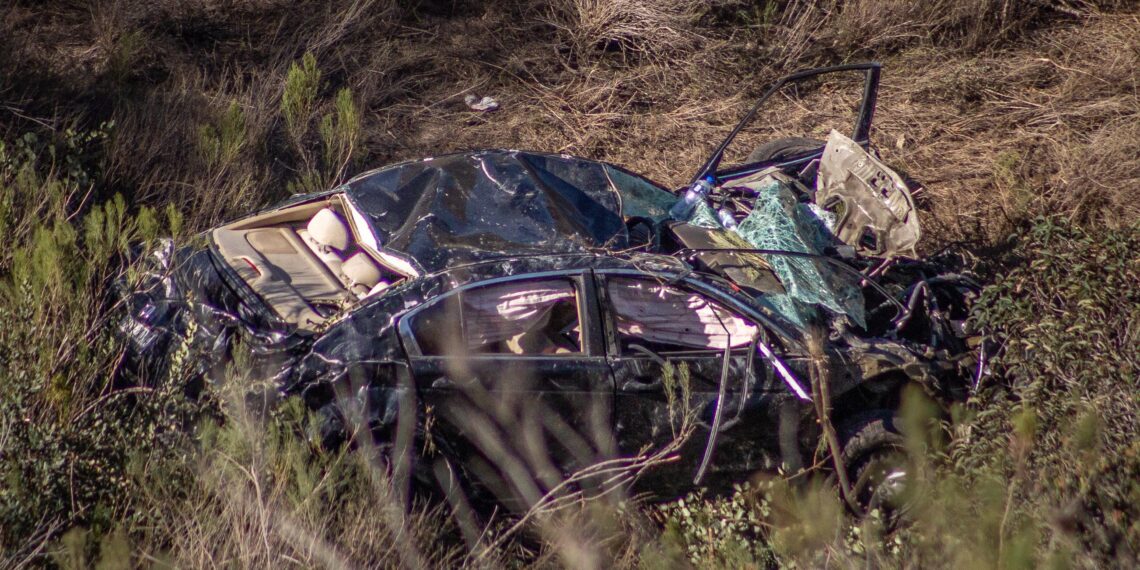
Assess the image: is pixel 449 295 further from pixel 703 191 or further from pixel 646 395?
pixel 703 191

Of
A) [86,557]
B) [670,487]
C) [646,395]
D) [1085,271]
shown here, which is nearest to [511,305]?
[646,395]

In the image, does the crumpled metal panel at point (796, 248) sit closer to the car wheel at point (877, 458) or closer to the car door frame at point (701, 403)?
the car door frame at point (701, 403)

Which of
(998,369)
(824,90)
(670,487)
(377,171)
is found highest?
(377,171)

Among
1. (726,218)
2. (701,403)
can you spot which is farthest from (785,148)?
(701,403)

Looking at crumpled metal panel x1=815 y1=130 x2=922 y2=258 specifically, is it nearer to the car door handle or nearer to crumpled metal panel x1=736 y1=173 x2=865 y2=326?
crumpled metal panel x1=736 y1=173 x2=865 y2=326

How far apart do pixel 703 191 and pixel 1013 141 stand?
4342 mm

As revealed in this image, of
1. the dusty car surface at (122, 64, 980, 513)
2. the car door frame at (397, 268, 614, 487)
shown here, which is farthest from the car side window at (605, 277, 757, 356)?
the car door frame at (397, 268, 614, 487)

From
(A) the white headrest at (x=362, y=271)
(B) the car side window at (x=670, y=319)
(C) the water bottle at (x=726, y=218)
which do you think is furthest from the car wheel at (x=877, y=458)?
(A) the white headrest at (x=362, y=271)

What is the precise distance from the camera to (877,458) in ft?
16.1

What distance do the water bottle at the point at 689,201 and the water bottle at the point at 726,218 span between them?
145 mm

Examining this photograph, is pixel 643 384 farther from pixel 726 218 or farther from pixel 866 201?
pixel 866 201

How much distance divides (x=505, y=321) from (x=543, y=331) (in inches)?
8.3

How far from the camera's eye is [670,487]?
478 centimetres

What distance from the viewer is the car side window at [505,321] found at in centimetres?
432
